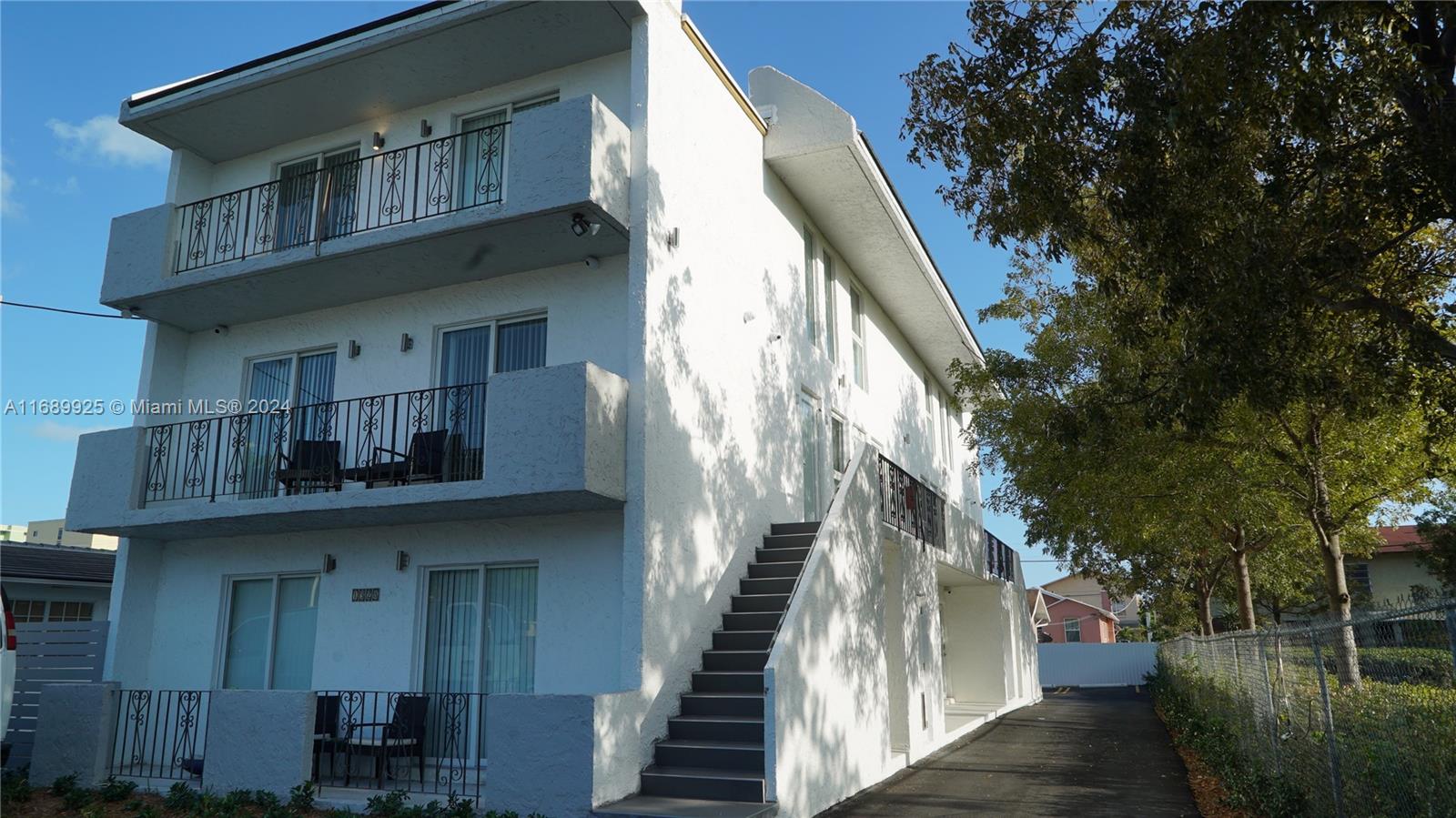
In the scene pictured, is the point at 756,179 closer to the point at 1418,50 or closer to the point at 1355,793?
the point at 1418,50

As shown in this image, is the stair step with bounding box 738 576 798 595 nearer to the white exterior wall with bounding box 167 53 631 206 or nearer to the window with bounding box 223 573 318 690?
the window with bounding box 223 573 318 690

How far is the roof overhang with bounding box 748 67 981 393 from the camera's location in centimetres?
1462

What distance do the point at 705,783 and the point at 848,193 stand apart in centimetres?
1010

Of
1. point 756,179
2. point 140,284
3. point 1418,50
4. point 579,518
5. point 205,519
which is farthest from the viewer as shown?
point 756,179

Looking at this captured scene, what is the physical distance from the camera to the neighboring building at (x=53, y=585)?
1820cm

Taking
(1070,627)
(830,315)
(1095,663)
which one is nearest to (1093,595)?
(1070,627)

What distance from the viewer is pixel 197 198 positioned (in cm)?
1452

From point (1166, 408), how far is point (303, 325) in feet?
36.2

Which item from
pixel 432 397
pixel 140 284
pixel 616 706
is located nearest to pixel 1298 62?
pixel 616 706

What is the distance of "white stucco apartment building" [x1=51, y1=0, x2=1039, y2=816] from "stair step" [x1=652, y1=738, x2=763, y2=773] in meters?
0.03

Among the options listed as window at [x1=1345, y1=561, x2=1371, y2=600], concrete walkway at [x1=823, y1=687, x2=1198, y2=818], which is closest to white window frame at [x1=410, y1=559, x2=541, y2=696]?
concrete walkway at [x1=823, y1=687, x2=1198, y2=818]

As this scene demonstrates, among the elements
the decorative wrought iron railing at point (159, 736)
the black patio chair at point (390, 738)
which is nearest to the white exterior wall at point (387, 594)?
the decorative wrought iron railing at point (159, 736)

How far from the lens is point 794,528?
1378 cm

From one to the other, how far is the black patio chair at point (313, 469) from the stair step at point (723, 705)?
4.97 m
